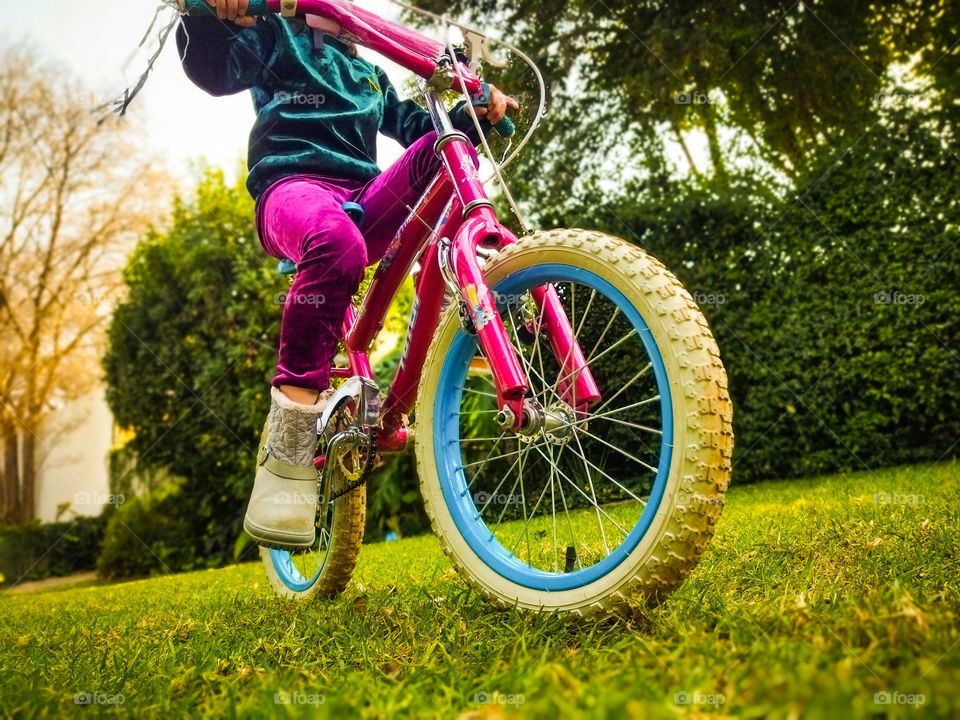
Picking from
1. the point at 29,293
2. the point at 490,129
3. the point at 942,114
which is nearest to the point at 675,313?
the point at 490,129

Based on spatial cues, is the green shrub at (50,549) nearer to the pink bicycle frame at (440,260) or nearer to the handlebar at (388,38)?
the pink bicycle frame at (440,260)

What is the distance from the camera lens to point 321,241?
1.86 meters

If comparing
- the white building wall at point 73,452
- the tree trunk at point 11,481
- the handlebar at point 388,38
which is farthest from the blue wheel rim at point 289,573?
the white building wall at point 73,452

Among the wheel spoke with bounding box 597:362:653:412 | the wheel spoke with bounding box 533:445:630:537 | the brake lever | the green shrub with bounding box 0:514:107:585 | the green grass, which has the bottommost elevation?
the green shrub with bounding box 0:514:107:585

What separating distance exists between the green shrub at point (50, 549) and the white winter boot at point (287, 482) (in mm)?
9862

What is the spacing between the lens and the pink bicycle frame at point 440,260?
65.7 inches

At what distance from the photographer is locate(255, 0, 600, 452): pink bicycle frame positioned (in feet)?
5.47

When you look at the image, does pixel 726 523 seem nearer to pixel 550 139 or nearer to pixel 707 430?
pixel 707 430

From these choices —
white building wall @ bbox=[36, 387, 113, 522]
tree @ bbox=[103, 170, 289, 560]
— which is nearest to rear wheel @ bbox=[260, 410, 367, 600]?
tree @ bbox=[103, 170, 289, 560]

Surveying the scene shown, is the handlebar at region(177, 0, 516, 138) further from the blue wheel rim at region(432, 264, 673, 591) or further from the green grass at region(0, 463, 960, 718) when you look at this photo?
the green grass at region(0, 463, 960, 718)

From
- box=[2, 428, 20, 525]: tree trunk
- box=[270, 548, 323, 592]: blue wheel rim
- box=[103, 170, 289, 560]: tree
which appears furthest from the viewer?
box=[2, 428, 20, 525]: tree trunk

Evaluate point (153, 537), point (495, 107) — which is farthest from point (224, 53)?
point (153, 537)

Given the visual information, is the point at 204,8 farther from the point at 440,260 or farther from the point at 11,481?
the point at 11,481

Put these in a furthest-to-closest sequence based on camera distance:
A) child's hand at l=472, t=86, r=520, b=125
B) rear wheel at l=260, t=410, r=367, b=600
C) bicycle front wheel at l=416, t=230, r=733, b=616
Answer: rear wheel at l=260, t=410, r=367, b=600 → child's hand at l=472, t=86, r=520, b=125 → bicycle front wheel at l=416, t=230, r=733, b=616
